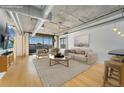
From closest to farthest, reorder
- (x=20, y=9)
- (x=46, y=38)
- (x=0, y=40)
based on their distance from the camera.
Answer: (x=20, y=9) → (x=0, y=40) → (x=46, y=38)

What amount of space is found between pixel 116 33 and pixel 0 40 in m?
3.91

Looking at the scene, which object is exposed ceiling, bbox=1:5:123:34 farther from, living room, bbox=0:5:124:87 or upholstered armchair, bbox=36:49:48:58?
upholstered armchair, bbox=36:49:48:58

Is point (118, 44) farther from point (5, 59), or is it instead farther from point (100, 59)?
point (5, 59)

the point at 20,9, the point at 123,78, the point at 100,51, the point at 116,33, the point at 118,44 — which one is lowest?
the point at 123,78

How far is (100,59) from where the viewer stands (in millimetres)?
3938

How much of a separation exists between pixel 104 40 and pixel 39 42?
6610 millimetres

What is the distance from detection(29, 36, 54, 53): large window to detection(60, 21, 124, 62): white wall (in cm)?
555

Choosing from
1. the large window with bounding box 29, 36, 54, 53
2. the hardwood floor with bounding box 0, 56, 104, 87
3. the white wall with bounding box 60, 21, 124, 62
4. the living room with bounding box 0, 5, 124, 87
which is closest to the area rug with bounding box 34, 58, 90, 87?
the living room with bounding box 0, 5, 124, 87

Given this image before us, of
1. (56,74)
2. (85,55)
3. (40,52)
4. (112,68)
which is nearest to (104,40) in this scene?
(85,55)

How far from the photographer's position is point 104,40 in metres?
3.75

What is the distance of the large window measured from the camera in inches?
364

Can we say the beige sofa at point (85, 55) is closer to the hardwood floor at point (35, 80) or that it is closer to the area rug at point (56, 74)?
the area rug at point (56, 74)
